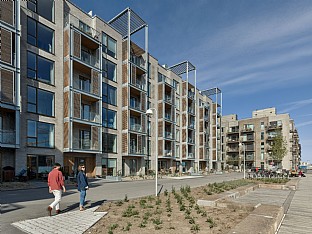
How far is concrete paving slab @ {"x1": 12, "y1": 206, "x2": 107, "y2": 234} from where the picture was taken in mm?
6016

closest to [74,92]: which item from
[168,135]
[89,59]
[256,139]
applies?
[89,59]

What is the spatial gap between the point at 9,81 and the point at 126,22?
62.2 feet

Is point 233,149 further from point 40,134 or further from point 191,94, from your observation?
point 40,134

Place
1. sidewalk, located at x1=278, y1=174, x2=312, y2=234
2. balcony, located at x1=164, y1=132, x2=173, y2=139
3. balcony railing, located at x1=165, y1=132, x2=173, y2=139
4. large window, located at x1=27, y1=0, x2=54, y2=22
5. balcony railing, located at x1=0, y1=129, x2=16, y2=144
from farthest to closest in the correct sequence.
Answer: balcony railing, located at x1=165, y1=132, x2=173, y2=139 < balcony, located at x1=164, y1=132, x2=173, y2=139 < large window, located at x1=27, y1=0, x2=54, y2=22 < balcony railing, located at x1=0, y1=129, x2=16, y2=144 < sidewalk, located at x1=278, y1=174, x2=312, y2=234

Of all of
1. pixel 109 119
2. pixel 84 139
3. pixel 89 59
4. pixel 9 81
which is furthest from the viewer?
pixel 109 119

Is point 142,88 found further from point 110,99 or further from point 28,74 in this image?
point 28,74

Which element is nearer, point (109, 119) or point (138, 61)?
point (109, 119)

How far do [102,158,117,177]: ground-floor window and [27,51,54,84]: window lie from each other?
36.6 feet

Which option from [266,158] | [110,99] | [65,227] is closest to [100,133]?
[110,99]

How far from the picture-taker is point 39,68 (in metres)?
21.6

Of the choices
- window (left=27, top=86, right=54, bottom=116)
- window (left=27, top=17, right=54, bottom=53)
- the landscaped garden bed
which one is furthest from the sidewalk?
window (left=27, top=17, right=54, bottom=53)

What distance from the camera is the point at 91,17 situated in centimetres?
2800

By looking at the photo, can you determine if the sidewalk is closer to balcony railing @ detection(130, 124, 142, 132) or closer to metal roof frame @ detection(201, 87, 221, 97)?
balcony railing @ detection(130, 124, 142, 132)

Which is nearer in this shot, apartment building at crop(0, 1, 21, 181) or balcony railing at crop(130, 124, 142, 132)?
apartment building at crop(0, 1, 21, 181)
